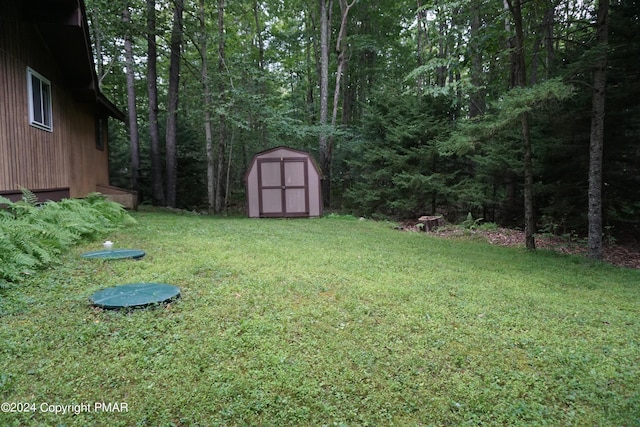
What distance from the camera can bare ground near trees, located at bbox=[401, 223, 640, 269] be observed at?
24.0ft

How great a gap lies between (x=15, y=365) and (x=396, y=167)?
11929 millimetres

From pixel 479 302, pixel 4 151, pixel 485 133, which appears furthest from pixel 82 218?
pixel 485 133

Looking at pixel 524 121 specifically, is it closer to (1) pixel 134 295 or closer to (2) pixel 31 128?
(1) pixel 134 295

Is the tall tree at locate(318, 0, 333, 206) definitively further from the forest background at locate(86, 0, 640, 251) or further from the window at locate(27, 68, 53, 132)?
the window at locate(27, 68, 53, 132)

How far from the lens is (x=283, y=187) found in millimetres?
12719

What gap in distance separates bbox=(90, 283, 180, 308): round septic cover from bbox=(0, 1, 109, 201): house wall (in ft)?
13.6

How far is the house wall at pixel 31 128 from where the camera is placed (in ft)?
20.2

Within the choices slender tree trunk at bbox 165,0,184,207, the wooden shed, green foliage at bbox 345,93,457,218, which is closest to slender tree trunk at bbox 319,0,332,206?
green foliage at bbox 345,93,457,218

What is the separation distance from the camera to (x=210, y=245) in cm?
573

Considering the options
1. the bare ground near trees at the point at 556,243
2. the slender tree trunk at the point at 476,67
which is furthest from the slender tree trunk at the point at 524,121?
the bare ground near trees at the point at 556,243

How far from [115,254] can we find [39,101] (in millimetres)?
4961

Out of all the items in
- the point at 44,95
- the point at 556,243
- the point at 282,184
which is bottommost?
the point at 556,243

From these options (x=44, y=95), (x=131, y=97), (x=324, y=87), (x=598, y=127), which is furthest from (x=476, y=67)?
(x=44, y=95)

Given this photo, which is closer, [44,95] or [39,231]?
[39,231]
